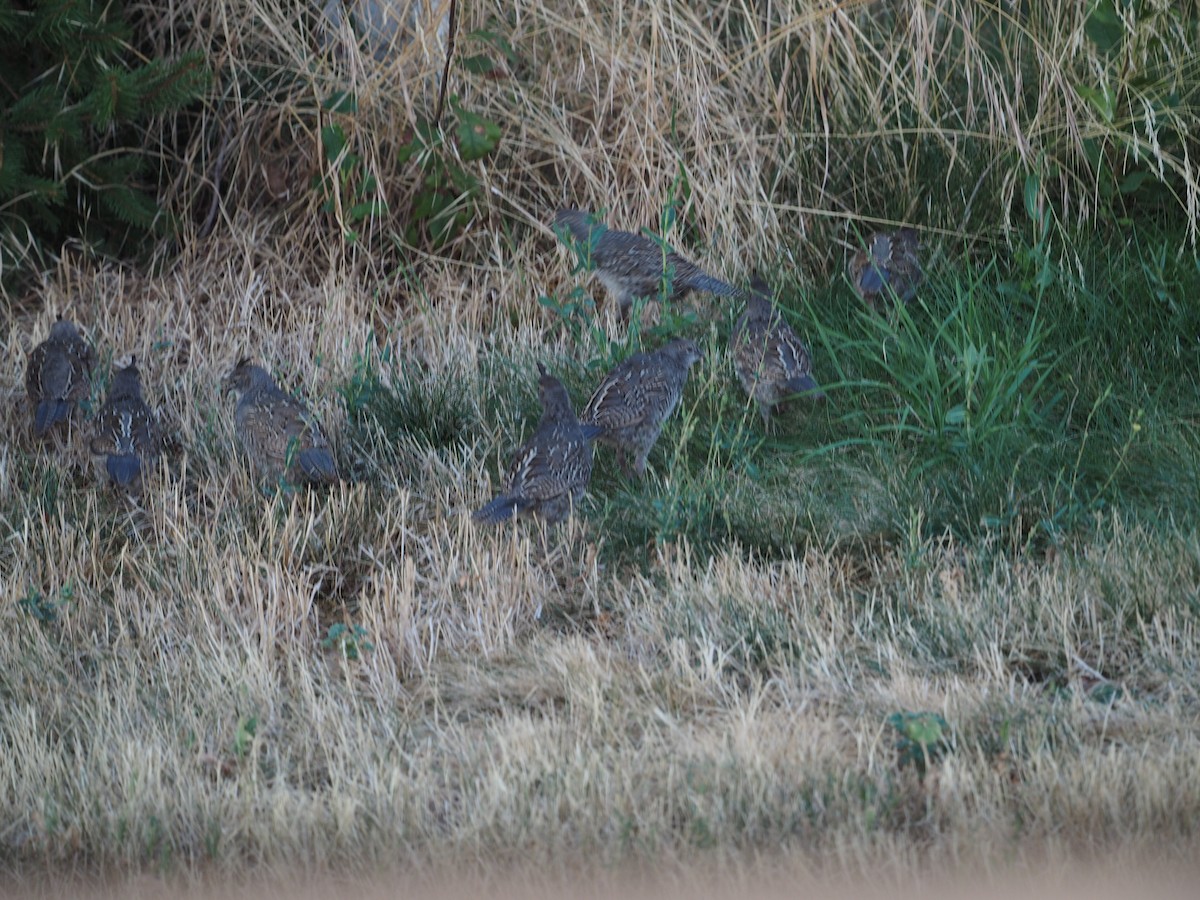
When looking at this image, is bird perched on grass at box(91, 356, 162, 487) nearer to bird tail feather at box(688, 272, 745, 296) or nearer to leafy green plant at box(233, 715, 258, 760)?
leafy green plant at box(233, 715, 258, 760)

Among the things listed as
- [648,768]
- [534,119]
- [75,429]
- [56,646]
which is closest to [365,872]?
→ [648,768]

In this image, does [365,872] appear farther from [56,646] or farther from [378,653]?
[56,646]

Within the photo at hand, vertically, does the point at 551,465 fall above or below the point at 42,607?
above

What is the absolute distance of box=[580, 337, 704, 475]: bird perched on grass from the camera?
19.1 feet

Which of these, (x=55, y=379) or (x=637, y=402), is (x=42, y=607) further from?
(x=637, y=402)

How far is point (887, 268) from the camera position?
6.89 meters

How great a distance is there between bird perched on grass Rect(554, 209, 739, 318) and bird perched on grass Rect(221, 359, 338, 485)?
1581 millimetres

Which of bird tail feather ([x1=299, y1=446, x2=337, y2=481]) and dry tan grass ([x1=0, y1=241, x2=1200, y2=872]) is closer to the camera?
dry tan grass ([x1=0, y1=241, x2=1200, y2=872])

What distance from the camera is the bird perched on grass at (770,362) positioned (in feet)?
20.0

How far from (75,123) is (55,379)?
1.67 metres

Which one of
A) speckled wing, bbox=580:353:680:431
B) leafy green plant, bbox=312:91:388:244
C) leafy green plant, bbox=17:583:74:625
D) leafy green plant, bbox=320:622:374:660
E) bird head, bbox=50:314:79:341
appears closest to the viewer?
leafy green plant, bbox=320:622:374:660

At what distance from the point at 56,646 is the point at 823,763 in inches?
107

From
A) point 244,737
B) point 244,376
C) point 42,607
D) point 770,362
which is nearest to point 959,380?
Answer: point 770,362

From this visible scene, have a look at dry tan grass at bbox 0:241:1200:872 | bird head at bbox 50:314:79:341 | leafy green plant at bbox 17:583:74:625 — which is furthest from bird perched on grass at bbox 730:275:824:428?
bird head at bbox 50:314:79:341
